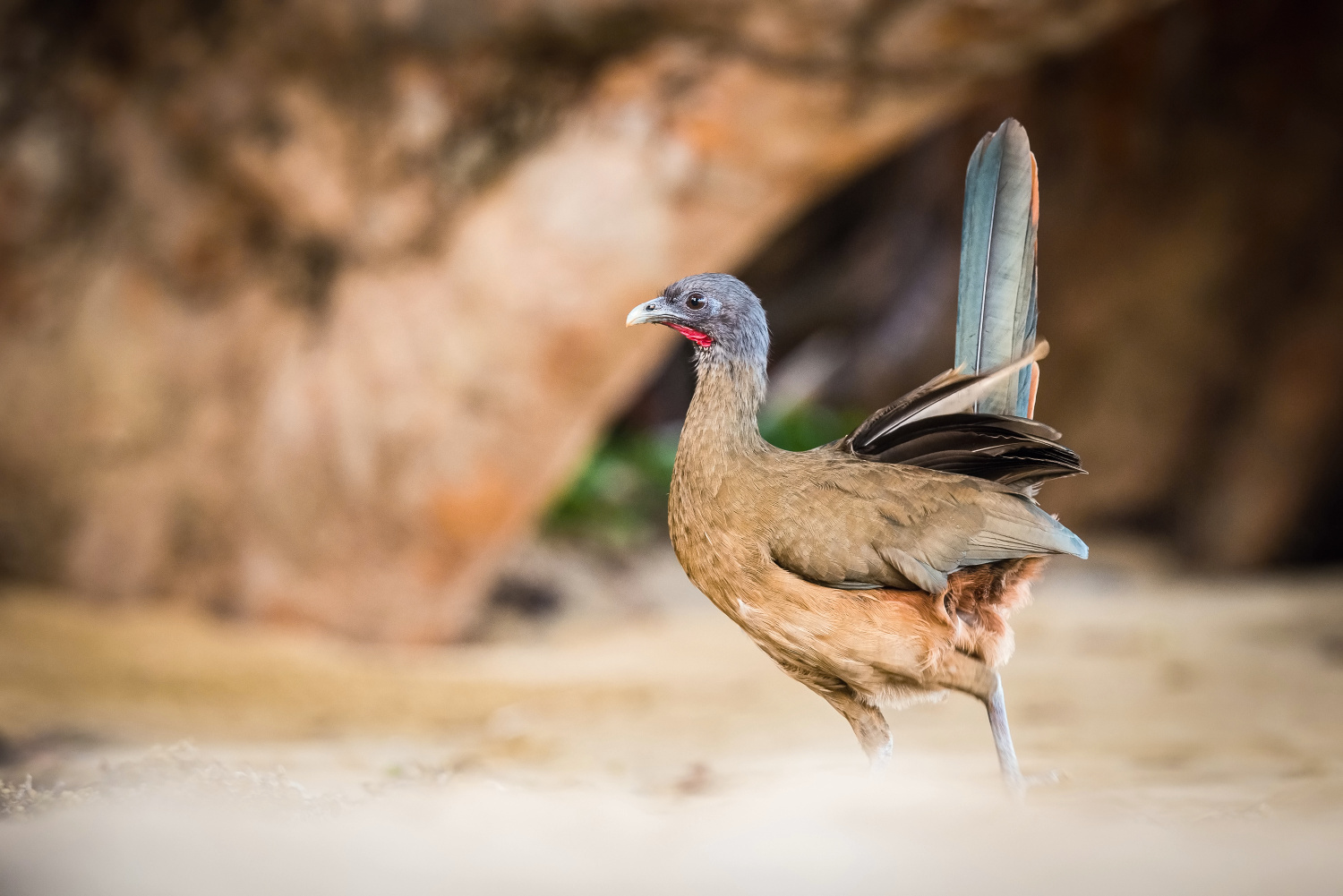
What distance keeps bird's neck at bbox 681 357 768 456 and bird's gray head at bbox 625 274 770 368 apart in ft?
0.07

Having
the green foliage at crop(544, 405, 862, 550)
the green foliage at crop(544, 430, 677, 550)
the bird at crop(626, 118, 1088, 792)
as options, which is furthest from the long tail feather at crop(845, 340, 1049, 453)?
the green foliage at crop(544, 430, 677, 550)

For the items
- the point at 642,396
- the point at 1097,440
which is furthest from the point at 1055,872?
the point at 642,396

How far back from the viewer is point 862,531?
176cm

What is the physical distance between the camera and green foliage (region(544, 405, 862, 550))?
7.64 metres

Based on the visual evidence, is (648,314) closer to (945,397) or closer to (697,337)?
(697,337)

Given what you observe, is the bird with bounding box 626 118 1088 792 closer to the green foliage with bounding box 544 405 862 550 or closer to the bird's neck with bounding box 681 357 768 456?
the bird's neck with bounding box 681 357 768 456

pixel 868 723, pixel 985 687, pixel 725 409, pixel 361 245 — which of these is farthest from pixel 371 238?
pixel 985 687

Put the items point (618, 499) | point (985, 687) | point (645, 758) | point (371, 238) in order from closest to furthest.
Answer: point (985, 687)
point (645, 758)
point (371, 238)
point (618, 499)

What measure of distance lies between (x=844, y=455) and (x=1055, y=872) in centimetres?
79

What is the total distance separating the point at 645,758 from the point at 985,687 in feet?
5.89

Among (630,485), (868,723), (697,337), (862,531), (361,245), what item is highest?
(630,485)

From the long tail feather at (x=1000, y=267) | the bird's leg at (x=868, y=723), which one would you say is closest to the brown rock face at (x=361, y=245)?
the long tail feather at (x=1000, y=267)

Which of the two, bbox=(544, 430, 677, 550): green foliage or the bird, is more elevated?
bbox=(544, 430, 677, 550): green foliage

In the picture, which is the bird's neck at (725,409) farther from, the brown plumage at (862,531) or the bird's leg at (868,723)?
the bird's leg at (868,723)
